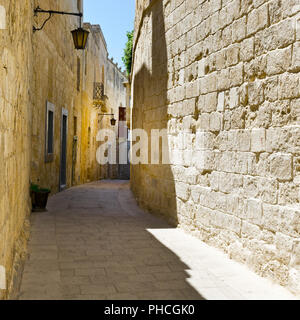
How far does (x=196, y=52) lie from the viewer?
19.5 ft

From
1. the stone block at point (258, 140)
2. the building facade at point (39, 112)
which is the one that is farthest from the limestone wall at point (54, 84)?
the stone block at point (258, 140)

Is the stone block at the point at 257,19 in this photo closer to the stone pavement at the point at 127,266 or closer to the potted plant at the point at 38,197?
the stone pavement at the point at 127,266

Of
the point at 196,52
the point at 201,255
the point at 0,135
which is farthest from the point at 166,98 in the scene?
the point at 0,135

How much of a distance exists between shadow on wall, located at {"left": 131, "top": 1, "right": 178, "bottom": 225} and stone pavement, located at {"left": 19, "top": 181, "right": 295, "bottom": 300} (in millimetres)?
578

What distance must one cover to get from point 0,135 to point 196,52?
3.99m

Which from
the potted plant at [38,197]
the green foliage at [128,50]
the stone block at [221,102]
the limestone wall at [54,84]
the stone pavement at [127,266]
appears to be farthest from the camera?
the green foliage at [128,50]

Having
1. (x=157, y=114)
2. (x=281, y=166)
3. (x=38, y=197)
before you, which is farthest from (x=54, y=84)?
(x=281, y=166)

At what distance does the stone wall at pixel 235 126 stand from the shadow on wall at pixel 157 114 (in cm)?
4

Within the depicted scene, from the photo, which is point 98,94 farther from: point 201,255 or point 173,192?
point 201,255

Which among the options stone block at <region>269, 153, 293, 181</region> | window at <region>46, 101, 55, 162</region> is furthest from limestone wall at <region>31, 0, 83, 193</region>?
stone block at <region>269, 153, 293, 181</region>

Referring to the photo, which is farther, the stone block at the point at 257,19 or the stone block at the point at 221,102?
the stone block at the point at 221,102

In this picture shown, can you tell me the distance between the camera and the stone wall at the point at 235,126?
12.6 ft

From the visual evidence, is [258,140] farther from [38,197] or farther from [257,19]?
[38,197]

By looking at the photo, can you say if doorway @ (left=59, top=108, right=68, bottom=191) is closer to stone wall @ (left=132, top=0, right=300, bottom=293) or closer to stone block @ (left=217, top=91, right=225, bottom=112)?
stone wall @ (left=132, top=0, right=300, bottom=293)
